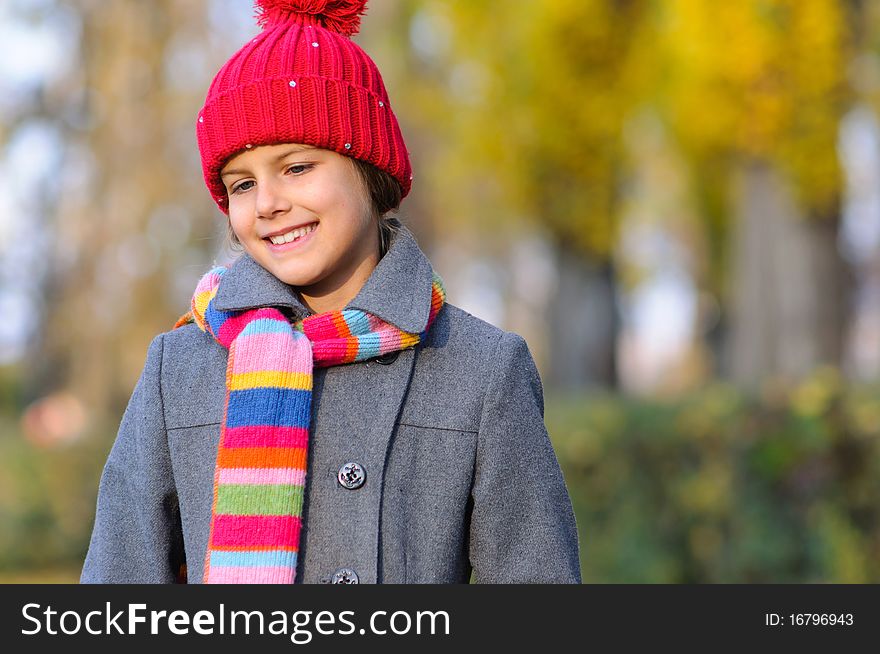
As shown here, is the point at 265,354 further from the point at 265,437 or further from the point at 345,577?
the point at 345,577

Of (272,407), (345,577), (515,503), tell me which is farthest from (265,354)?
(515,503)

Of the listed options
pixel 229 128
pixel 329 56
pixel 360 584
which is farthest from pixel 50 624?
pixel 329 56

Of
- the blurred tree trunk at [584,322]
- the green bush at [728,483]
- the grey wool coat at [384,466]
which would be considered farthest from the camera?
the blurred tree trunk at [584,322]

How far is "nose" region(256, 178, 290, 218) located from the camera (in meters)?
2.28

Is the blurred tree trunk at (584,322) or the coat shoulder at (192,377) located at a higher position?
the blurred tree trunk at (584,322)

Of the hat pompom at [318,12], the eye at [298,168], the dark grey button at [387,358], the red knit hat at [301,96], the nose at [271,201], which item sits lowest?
the dark grey button at [387,358]

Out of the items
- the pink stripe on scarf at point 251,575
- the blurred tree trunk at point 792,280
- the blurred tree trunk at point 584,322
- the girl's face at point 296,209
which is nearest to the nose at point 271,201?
the girl's face at point 296,209

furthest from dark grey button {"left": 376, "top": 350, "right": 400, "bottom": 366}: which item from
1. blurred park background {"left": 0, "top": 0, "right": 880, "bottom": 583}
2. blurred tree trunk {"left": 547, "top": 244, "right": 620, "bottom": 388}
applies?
blurred tree trunk {"left": 547, "top": 244, "right": 620, "bottom": 388}

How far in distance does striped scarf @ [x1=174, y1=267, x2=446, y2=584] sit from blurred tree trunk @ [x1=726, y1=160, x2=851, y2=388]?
690 centimetres

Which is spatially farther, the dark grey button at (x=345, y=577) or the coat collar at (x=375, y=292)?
the coat collar at (x=375, y=292)

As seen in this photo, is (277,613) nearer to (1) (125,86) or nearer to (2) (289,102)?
(2) (289,102)

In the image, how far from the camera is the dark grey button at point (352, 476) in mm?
2207

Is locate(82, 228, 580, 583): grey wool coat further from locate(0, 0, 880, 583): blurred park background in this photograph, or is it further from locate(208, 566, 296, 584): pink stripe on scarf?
locate(0, 0, 880, 583): blurred park background

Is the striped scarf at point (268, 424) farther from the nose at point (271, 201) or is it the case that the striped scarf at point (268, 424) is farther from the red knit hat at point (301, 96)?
the red knit hat at point (301, 96)
